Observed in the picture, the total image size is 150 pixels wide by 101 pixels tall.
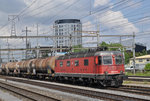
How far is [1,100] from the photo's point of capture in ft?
51.4

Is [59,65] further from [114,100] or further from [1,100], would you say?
[114,100]

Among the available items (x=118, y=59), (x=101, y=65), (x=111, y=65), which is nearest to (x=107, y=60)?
(x=111, y=65)

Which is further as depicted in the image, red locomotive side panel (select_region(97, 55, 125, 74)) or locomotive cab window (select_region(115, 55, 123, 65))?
locomotive cab window (select_region(115, 55, 123, 65))

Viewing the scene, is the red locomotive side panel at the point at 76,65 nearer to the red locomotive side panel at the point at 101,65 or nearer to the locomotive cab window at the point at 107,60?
the red locomotive side panel at the point at 101,65

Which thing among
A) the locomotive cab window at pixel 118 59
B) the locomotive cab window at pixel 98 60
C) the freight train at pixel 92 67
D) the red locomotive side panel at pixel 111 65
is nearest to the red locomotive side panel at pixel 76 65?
the freight train at pixel 92 67

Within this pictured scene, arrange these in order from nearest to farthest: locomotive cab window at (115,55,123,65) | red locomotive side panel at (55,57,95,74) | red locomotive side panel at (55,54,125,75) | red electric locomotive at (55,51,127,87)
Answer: red electric locomotive at (55,51,127,87), red locomotive side panel at (55,54,125,75), locomotive cab window at (115,55,123,65), red locomotive side panel at (55,57,95,74)

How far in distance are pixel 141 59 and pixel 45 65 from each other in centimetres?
5623

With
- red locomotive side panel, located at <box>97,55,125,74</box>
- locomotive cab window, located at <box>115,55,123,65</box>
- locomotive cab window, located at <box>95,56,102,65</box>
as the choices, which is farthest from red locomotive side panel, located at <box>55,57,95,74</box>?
locomotive cab window, located at <box>115,55,123,65</box>

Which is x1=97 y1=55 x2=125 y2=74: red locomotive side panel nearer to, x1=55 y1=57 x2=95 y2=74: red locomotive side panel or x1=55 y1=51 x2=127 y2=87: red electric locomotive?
x1=55 y1=51 x2=127 y2=87: red electric locomotive

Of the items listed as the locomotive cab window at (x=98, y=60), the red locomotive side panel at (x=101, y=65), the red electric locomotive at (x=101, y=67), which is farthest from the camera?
the locomotive cab window at (x=98, y=60)

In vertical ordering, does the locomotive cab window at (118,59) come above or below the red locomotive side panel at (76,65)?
above

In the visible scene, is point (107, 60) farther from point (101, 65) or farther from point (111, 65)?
point (101, 65)

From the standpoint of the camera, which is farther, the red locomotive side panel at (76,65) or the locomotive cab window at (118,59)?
the red locomotive side panel at (76,65)

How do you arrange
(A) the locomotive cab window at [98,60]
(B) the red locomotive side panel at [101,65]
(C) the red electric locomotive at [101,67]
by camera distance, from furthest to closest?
(A) the locomotive cab window at [98,60] < (B) the red locomotive side panel at [101,65] < (C) the red electric locomotive at [101,67]
